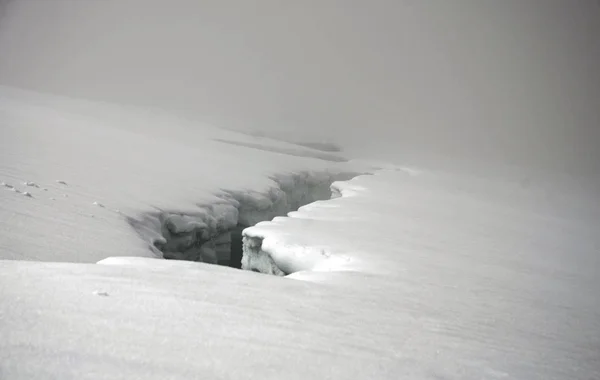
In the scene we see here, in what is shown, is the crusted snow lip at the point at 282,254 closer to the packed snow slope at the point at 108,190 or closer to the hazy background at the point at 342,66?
the packed snow slope at the point at 108,190

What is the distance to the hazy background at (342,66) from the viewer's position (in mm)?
46500

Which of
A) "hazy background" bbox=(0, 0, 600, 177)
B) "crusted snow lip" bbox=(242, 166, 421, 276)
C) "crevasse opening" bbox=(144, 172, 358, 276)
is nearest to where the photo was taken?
"crusted snow lip" bbox=(242, 166, 421, 276)

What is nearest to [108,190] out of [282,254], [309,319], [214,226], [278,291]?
[214,226]

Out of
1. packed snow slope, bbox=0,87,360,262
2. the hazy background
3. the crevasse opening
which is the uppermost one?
the hazy background

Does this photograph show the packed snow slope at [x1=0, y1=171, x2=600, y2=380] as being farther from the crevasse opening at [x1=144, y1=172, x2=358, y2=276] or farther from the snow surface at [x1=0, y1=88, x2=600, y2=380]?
the crevasse opening at [x1=144, y1=172, x2=358, y2=276]

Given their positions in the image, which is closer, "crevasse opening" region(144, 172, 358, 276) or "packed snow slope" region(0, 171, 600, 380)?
"packed snow slope" region(0, 171, 600, 380)

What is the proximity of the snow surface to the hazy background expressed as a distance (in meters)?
32.9

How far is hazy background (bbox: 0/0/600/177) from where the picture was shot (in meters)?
46.5

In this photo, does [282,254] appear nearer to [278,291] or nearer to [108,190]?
[278,291]

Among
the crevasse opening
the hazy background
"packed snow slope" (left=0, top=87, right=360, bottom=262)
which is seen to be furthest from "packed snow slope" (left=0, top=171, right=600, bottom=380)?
the hazy background

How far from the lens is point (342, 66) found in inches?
2206

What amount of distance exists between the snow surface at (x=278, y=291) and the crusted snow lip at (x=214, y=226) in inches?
1.9

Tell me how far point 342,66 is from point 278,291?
5676cm

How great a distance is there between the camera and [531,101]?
58938 mm
